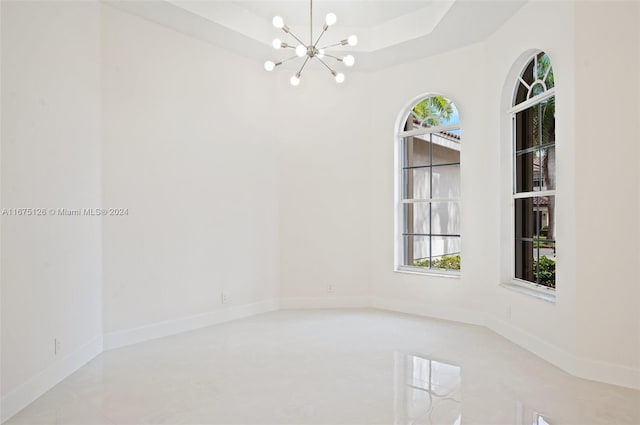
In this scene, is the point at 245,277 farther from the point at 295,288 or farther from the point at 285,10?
the point at 285,10

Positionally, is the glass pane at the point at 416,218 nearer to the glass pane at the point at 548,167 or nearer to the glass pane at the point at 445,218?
the glass pane at the point at 445,218

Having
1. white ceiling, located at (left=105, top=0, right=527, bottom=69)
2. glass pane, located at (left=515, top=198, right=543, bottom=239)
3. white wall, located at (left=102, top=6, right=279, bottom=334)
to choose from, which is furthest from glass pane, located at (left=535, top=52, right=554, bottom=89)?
white wall, located at (left=102, top=6, right=279, bottom=334)

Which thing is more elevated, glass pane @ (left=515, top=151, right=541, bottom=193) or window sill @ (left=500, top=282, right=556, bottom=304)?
glass pane @ (left=515, top=151, right=541, bottom=193)

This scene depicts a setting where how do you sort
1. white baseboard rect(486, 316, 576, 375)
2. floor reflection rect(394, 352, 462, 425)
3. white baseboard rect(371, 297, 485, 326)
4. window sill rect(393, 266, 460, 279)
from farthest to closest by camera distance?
1. window sill rect(393, 266, 460, 279)
2. white baseboard rect(371, 297, 485, 326)
3. white baseboard rect(486, 316, 576, 375)
4. floor reflection rect(394, 352, 462, 425)

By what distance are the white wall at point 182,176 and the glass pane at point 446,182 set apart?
2061 mm

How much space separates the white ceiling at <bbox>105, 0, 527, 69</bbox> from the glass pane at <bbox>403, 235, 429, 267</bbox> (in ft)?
7.47

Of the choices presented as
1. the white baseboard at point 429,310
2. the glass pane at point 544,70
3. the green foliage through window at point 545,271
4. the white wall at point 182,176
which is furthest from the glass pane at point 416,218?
the glass pane at point 544,70

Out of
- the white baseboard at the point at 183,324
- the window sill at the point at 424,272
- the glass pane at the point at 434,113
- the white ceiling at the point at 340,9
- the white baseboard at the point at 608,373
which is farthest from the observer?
the glass pane at the point at 434,113

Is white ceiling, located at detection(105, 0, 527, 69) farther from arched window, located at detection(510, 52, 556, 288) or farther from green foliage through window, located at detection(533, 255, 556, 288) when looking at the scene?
green foliage through window, located at detection(533, 255, 556, 288)

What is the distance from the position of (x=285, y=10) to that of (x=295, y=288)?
3.38m

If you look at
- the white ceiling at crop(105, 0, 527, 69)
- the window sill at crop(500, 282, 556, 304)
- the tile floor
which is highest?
the white ceiling at crop(105, 0, 527, 69)

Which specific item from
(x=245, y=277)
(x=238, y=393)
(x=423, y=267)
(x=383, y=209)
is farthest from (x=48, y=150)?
(x=423, y=267)

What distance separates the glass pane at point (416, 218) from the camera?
17.7 ft

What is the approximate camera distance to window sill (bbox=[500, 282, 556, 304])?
3723 mm
